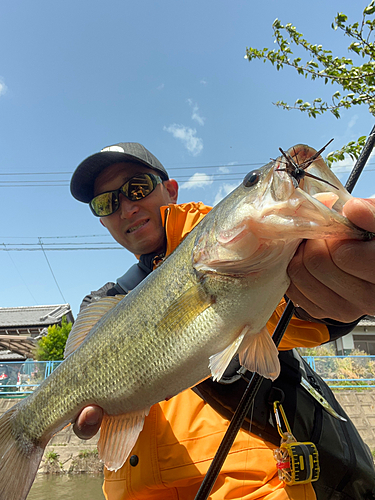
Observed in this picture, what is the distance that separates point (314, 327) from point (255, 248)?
85cm

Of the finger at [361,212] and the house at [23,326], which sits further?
the house at [23,326]

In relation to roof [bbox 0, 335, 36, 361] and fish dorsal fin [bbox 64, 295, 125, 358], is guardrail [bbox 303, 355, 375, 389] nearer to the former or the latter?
fish dorsal fin [bbox 64, 295, 125, 358]

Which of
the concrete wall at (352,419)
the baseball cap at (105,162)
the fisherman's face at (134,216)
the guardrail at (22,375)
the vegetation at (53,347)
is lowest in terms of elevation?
the concrete wall at (352,419)

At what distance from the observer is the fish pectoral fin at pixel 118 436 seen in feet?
5.59

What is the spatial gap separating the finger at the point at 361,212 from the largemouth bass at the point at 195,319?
0.10 feet

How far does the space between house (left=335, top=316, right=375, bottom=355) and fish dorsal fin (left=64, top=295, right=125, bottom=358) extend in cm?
2120

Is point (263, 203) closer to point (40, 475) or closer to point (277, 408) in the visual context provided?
point (277, 408)

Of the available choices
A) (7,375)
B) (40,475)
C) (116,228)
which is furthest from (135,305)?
(7,375)

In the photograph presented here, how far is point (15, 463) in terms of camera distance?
1955 millimetres

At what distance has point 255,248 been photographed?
4.42 ft

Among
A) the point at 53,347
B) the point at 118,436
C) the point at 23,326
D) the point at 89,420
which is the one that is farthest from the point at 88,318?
the point at 23,326

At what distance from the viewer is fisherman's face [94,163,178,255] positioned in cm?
330

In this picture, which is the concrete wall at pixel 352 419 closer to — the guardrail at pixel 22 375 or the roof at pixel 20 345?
the guardrail at pixel 22 375

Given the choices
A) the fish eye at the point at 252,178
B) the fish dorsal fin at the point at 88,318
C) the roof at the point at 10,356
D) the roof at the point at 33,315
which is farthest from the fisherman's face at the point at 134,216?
the roof at the point at 33,315
